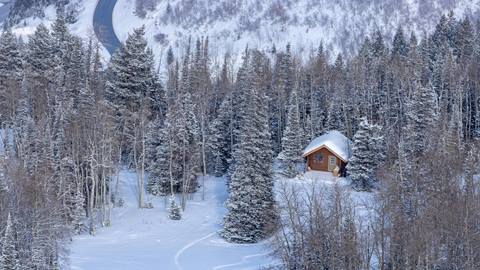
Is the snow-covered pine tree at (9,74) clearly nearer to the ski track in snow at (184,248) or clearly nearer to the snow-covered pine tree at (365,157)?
the ski track in snow at (184,248)

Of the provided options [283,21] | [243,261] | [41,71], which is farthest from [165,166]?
[283,21]

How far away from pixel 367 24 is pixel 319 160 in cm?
6297

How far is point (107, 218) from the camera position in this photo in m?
42.5

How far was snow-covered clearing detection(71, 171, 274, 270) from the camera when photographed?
33.3 m

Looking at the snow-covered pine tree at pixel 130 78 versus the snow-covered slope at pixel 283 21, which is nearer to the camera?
the snow-covered pine tree at pixel 130 78

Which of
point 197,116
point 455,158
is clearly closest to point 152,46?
point 197,116

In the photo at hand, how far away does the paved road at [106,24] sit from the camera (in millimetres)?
102500

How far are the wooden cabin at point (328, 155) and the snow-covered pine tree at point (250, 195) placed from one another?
35.0ft

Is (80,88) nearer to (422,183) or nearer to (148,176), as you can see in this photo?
(148,176)

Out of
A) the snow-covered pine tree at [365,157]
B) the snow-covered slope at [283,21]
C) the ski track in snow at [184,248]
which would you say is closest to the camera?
the ski track in snow at [184,248]

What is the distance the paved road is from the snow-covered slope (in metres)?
1.63

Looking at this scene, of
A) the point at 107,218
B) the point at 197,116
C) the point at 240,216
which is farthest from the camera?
the point at 197,116

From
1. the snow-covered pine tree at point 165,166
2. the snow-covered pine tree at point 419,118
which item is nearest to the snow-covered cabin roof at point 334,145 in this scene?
the snow-covered pine tree at point 419,118

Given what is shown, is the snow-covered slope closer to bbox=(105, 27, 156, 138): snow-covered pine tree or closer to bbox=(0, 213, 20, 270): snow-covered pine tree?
bbox=(105, 27, 156, 138): snow-covered pine tree
